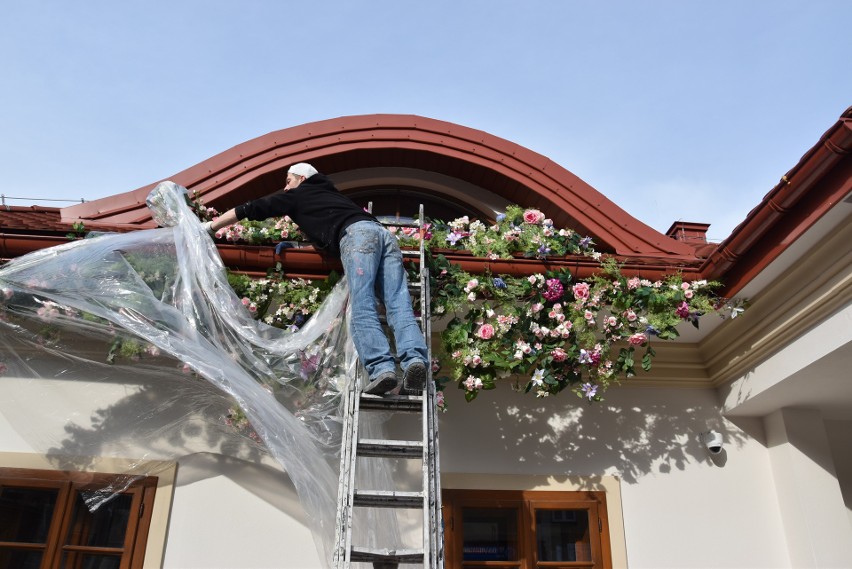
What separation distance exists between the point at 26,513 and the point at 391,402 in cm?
261

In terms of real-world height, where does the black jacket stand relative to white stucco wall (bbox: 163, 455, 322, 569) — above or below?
above

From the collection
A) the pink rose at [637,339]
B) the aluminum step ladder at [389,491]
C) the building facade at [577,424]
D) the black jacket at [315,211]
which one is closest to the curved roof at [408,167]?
the building facade at [577,424]

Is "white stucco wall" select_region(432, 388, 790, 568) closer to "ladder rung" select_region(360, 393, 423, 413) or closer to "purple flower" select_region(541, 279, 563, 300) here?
"purple flower" select_region(541, 279, 563, 300)

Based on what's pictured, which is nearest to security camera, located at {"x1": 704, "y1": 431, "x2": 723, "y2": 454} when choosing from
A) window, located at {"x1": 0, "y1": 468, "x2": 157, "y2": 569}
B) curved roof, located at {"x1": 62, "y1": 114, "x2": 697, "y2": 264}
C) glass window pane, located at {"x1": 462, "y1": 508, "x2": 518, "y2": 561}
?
curved roof, located at {"x1": 62, "y1": 114, "x2": 697, "y2": 264}

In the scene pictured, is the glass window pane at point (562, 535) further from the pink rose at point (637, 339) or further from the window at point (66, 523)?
the window at point (66, 523)

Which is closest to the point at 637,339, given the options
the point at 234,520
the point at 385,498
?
the point at 385,498

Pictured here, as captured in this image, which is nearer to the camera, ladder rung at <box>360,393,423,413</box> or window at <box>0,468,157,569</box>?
ladder rung at <box>360,393,423,413</box>

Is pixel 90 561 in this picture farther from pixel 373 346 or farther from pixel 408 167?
pixel 408 167

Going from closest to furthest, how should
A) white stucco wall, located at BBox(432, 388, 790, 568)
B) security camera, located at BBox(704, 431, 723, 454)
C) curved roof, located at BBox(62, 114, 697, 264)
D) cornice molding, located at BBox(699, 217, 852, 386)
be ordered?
cornice molding, located at BBox(699, 217, 852, 386) → white stucco wall, located at BBox(432, 388, 790, 568) → security camera, located at BBox(704, 431, 723, 454) → curved roof, located at BBox(62, 114, 697, 264)

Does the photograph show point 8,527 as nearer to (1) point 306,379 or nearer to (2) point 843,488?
(1) point 306,379

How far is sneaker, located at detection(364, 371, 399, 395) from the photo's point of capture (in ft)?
11.9

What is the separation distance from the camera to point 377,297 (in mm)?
4227

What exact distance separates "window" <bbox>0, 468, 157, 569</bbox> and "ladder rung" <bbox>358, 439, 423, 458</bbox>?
75.7 inches

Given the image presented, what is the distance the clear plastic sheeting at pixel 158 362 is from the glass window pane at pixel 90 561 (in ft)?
1.75
